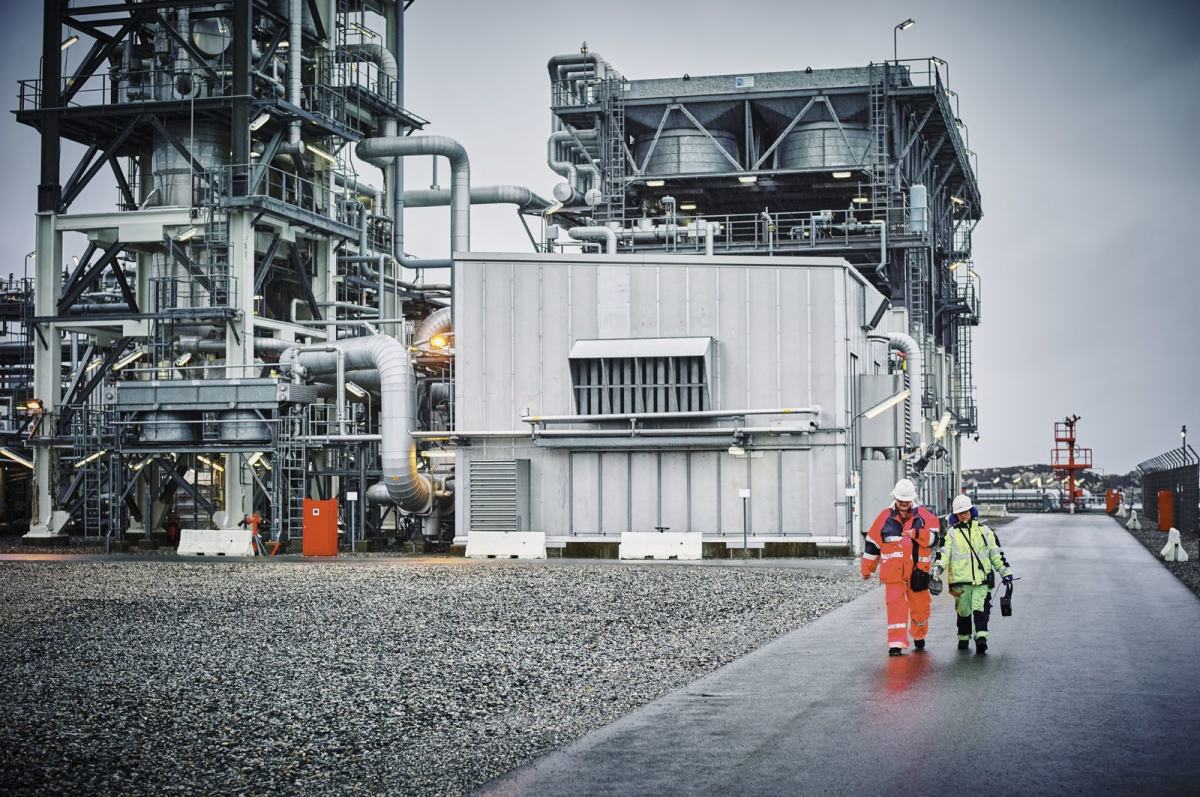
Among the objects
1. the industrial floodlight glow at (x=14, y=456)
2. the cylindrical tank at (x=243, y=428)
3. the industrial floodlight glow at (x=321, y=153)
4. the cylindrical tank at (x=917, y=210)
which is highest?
the industrial floodlight glow at (x=321, y=153)

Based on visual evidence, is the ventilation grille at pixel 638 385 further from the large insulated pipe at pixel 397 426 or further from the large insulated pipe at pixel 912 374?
the large insulated pipe at pixel 912 374

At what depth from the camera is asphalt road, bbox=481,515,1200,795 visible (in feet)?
29.1

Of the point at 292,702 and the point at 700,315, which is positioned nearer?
the point at 292,702

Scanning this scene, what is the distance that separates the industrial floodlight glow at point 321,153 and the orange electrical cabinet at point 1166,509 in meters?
32.7

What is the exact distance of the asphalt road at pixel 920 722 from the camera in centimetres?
888

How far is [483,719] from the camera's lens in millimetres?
11703

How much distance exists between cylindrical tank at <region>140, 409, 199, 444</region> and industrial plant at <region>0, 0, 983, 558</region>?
0.08 metres

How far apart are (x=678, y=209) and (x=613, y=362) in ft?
96.5

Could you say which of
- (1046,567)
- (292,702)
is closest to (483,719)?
(292,702)

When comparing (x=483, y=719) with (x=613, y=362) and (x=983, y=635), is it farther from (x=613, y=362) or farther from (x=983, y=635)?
(x=613, y=362)

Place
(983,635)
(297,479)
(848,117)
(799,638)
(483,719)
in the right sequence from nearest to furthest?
(483,719), (983,635), (799,638), (297,479), (848,117)

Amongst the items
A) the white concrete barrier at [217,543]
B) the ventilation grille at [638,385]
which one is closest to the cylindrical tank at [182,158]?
the white concrete barrier at [217,543]

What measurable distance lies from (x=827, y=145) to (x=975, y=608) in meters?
45.2

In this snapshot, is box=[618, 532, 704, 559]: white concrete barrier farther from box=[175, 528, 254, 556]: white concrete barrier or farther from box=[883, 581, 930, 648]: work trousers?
box=[883, 581, 930, 648]: work trousers
